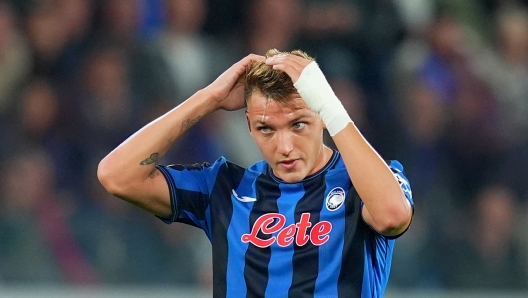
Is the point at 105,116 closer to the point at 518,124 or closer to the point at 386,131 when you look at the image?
the point at 386,131

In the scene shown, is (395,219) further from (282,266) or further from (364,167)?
(282,266)

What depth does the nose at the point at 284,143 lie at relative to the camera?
3111 mm

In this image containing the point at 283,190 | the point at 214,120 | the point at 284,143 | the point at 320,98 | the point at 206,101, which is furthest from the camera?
the point at 214,120

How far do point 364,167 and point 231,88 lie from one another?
71 centimetres

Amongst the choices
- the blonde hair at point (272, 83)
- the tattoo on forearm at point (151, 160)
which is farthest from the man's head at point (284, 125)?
the tattoo on forearm at point (151, 160)

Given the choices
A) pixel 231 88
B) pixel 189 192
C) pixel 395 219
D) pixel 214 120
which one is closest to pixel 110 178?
pixel 189 192

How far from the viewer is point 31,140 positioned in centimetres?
618

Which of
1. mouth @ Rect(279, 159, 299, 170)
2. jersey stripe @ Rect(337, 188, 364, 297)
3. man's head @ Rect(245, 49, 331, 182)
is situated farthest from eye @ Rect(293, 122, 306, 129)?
jersey stripe @ Rect(337, 188, 364, 297)

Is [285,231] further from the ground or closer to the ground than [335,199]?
closer to the ground

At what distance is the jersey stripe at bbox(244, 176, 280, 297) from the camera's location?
3.09 m

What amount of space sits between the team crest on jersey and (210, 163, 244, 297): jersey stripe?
1.18 feet

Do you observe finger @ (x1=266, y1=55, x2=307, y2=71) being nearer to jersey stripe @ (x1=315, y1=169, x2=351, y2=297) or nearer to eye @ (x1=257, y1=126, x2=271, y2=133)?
eye @ (x1=257, y1=126, x2=271, y2=133)

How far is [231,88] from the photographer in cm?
337

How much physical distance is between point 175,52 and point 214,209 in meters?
3.48
